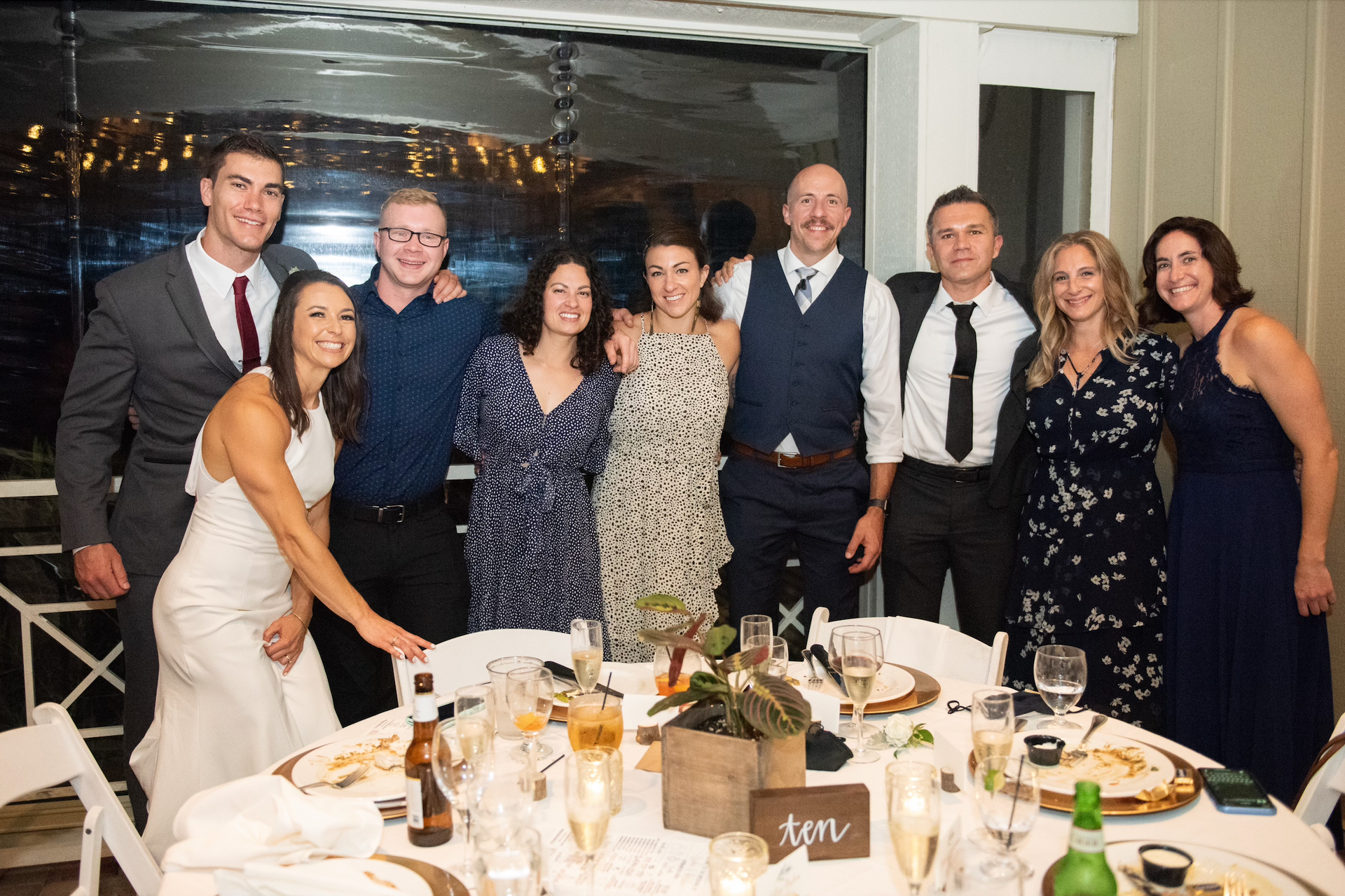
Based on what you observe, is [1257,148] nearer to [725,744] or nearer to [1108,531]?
[1108,531]

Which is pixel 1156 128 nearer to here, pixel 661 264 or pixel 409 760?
pixel 661 264

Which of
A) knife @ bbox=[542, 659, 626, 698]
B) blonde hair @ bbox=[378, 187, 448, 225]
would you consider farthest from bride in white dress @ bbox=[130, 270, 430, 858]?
blonde hair @ bbox=[378, 187, 448, 225]

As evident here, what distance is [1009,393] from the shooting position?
3.10m

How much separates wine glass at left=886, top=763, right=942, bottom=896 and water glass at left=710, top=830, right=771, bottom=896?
0.16m

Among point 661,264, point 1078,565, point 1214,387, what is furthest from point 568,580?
point 1214,387

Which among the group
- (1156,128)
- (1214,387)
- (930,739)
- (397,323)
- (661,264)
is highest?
(1156,128)

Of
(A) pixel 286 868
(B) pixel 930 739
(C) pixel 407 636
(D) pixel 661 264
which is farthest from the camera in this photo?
(D) pixel 661 264

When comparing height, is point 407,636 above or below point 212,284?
below

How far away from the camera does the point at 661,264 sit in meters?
3.03

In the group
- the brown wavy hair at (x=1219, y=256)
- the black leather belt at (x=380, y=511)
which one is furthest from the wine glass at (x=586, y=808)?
the brown wavy hair at (x=1219, y=256)

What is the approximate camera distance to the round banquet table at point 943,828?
1.29 m

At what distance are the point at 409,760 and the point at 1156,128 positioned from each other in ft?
11.8

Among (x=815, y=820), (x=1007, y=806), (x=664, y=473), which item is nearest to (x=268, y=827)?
(x=815, y=820)

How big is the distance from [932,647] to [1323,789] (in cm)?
83
